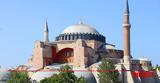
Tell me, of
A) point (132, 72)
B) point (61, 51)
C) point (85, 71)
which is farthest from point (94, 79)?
point (61, 51)

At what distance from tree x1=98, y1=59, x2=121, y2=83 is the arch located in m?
6.07

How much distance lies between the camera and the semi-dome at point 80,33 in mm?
35188

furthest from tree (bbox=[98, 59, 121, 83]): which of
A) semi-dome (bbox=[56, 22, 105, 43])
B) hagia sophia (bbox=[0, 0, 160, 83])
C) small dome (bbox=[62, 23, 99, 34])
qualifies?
small dome (bbox=[62, 23, 99, 34])

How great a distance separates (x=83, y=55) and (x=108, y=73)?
12.4ft

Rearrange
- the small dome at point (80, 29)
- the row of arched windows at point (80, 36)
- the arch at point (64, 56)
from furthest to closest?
the small dome at point (80, 29) < the row of arched windows at point (80, 36) < the arch at point (64, 56)

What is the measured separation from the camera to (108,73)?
27891 mm

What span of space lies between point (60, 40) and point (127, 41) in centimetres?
742

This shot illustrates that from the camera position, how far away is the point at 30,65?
3425 centimetres

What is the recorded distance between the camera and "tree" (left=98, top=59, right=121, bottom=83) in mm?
27641

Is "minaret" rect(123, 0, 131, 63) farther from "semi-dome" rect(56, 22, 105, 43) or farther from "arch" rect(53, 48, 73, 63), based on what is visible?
"arch" rect(53, 48, 73, 63)

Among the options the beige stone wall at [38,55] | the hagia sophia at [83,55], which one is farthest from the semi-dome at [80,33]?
the beige stone wall at [38,55]

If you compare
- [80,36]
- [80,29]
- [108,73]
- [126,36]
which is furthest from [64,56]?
[108,73]

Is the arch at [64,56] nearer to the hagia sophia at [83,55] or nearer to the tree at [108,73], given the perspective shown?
the hagia sophia at [83,55]

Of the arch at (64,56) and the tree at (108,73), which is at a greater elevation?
the arch at (64,56)
